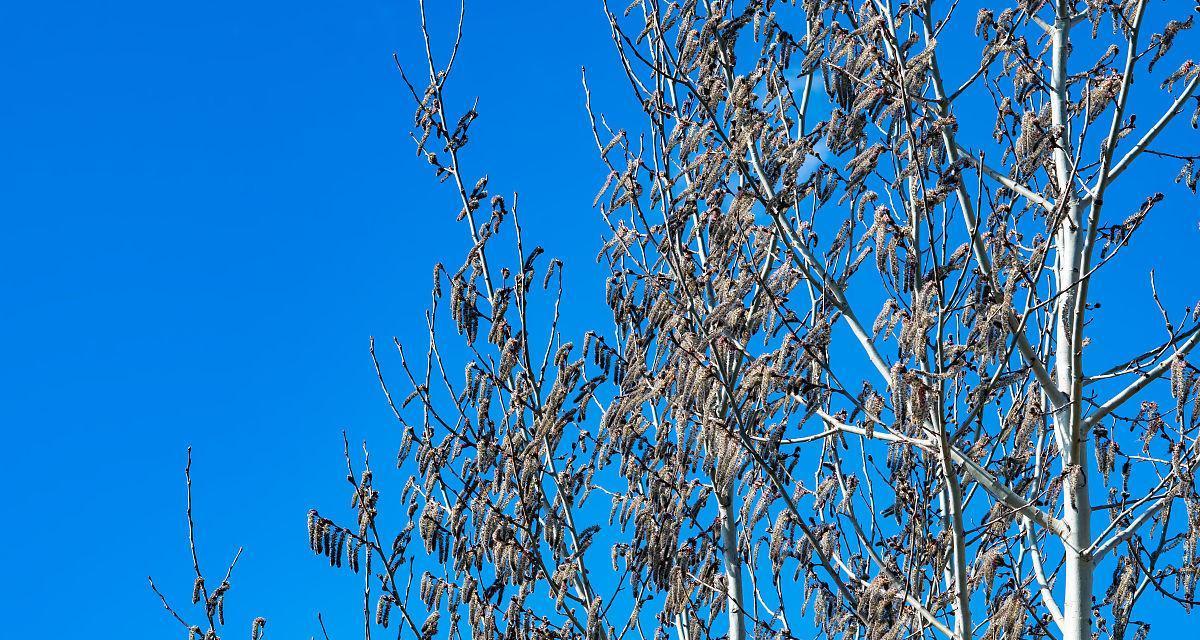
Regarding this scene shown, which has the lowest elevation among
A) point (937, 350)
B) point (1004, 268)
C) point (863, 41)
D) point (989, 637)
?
point (989, 637)

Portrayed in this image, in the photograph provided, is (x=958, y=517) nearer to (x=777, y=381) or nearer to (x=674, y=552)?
(x=777, y=381)

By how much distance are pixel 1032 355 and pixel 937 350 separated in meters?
0.75

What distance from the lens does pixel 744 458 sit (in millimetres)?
4312

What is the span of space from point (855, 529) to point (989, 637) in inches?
39.5

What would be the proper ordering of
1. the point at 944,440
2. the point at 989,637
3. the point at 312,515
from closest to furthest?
the point at 944,440 < the point at 989,637 < the point at 312,515

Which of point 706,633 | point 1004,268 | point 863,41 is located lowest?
point 706,633

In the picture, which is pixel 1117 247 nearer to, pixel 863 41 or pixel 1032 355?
pixel 1032 355

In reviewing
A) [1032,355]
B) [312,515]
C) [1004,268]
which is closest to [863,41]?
[1004,268]

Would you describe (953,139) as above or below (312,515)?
above

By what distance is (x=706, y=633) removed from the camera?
507cm

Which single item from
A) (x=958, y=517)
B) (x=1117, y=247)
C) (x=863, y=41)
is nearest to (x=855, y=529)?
(x=958, y=517)

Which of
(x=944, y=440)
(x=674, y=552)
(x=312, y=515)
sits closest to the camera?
(x=944, y=440)

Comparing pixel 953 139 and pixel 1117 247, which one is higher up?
pixel 953 139

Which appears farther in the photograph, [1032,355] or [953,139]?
[953,139]
